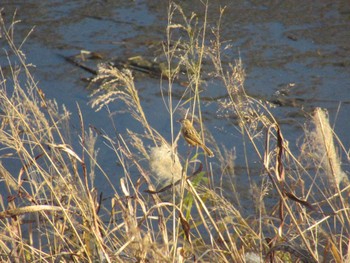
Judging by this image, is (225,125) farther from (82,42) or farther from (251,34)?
(82,42)

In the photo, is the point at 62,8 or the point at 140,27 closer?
the point at 140,27

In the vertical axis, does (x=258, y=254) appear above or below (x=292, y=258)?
above

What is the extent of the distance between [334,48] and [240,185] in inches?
80.7

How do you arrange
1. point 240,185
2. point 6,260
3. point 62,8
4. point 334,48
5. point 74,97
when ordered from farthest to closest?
point 62,8 < point 334,48 < point 74,97 < point 240,185 < point 6,260

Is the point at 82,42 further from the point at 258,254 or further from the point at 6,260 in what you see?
the point at 258,254

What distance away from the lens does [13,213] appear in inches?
82.4

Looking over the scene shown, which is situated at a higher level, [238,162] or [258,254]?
[258,254]

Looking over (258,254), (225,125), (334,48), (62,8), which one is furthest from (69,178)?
(62,8)

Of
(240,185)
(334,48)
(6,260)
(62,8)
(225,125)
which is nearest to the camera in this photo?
(6,260)

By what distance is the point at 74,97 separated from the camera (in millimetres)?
5105

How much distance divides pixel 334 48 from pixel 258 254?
3.44 meters

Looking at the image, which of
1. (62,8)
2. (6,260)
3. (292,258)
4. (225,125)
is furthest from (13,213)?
(62,8)

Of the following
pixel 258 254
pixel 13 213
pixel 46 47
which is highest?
pixel 13 213

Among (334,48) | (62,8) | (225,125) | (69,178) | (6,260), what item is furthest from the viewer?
(62,8)
